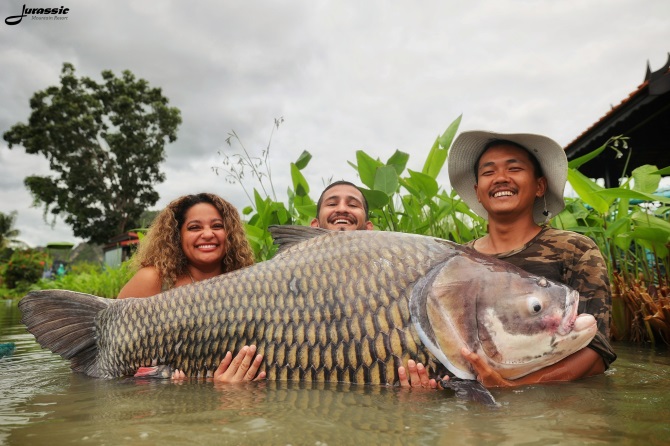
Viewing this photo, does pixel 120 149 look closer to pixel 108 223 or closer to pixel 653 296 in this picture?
pixel 108 223

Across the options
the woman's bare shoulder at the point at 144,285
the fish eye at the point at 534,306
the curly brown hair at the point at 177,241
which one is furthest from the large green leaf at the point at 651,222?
the woman's bare shoulder at the point at 144,285

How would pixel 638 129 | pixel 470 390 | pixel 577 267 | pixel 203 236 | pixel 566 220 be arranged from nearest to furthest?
pixel 470 390
pixel 577 267
pixel 203 236
pixel 566 220
pixel 638 129

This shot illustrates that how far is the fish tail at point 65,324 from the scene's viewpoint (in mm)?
3049

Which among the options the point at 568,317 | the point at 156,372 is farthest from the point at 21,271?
the point at 568,317

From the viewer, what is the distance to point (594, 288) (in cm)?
261

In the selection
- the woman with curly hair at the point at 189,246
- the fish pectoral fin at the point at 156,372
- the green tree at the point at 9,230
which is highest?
the green tree at the point at 9,230

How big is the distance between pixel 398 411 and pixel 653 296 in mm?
2808

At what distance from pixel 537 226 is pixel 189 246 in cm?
236

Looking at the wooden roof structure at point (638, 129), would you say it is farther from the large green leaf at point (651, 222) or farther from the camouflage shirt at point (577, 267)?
the camouflage shirt at point (577, 267)

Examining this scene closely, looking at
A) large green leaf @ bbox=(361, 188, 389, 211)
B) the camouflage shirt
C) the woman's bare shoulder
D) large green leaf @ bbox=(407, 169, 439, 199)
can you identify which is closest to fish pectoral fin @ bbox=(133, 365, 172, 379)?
the woman's bare shoulder

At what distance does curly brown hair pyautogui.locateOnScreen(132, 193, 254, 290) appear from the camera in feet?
12.6

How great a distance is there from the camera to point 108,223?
26391 millimetres

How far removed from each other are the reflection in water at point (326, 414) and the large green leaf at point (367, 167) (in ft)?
8.78

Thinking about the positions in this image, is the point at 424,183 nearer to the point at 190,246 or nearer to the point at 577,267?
the point at 577,267
